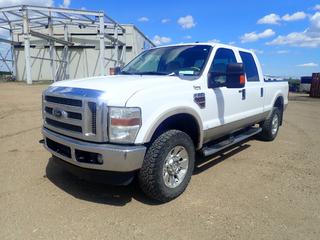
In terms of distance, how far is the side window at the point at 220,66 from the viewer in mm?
4938

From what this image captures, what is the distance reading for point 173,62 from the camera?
206 inches

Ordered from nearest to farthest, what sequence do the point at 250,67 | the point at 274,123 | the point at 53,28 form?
the point at 250,67, the point at 274,123, the point at 53,28

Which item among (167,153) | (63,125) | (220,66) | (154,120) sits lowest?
(167,153)

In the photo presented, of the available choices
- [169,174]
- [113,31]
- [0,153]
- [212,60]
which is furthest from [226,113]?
[113,31]

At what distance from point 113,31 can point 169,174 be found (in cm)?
2853

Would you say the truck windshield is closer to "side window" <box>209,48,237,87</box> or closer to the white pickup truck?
the white pickup truck

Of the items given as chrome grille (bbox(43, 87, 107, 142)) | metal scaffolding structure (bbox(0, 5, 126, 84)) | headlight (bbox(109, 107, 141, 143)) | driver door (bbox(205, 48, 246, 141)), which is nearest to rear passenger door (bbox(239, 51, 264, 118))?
driver door (bbox(205, 48, 246, 141))

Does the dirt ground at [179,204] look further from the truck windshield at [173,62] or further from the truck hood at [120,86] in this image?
the truck windshield at [173,62]

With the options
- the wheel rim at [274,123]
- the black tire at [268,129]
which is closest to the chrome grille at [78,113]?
the black tire at [268,129]

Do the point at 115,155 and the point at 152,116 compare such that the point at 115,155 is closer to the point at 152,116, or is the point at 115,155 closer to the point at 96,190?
the point at 152,116

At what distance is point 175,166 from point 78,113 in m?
1.39

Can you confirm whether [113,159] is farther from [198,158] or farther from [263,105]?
[263,105]

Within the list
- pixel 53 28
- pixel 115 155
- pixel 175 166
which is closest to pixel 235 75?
pixel 175 166

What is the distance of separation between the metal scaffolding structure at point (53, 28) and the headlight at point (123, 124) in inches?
876
